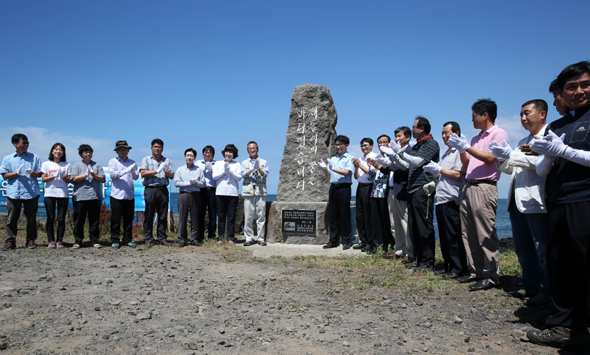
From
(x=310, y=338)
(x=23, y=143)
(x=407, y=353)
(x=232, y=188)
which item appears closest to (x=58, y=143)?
(x=23, y=143)

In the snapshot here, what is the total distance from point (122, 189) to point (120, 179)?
0.57 feet

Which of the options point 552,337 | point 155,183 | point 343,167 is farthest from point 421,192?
point 155,183

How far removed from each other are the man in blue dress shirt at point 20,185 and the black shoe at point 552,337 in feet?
22.9

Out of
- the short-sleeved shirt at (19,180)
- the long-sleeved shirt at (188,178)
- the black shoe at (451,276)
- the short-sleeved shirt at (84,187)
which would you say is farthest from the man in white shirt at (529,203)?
the short-sleeved shirt at (19,180)

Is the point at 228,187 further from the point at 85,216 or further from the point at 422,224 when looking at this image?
the point at 422,224

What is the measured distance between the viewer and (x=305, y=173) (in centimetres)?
727

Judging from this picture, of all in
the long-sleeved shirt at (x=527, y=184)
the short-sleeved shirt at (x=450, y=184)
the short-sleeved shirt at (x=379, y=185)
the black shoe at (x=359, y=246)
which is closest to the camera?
the long-sleeved shirt at (x=527, y=184)

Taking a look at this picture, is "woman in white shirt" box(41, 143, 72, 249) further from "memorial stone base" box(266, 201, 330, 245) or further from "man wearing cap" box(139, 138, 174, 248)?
"memorial stone base" box(266, 201, 330, 245)

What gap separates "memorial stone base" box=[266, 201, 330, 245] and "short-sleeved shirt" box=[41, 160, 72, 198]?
3.54 meters

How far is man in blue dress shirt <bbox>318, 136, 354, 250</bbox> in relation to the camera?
6324 mm

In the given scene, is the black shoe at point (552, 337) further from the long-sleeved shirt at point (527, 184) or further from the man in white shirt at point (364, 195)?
the man in white shirt at point (364, 195)

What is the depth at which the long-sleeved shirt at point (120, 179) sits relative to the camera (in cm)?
645

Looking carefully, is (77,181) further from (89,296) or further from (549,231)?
(549,231)

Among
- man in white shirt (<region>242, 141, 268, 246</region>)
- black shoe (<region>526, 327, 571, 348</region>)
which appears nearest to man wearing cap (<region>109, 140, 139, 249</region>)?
man in white shirt (<region>242, 141, 268, 246</region>)
